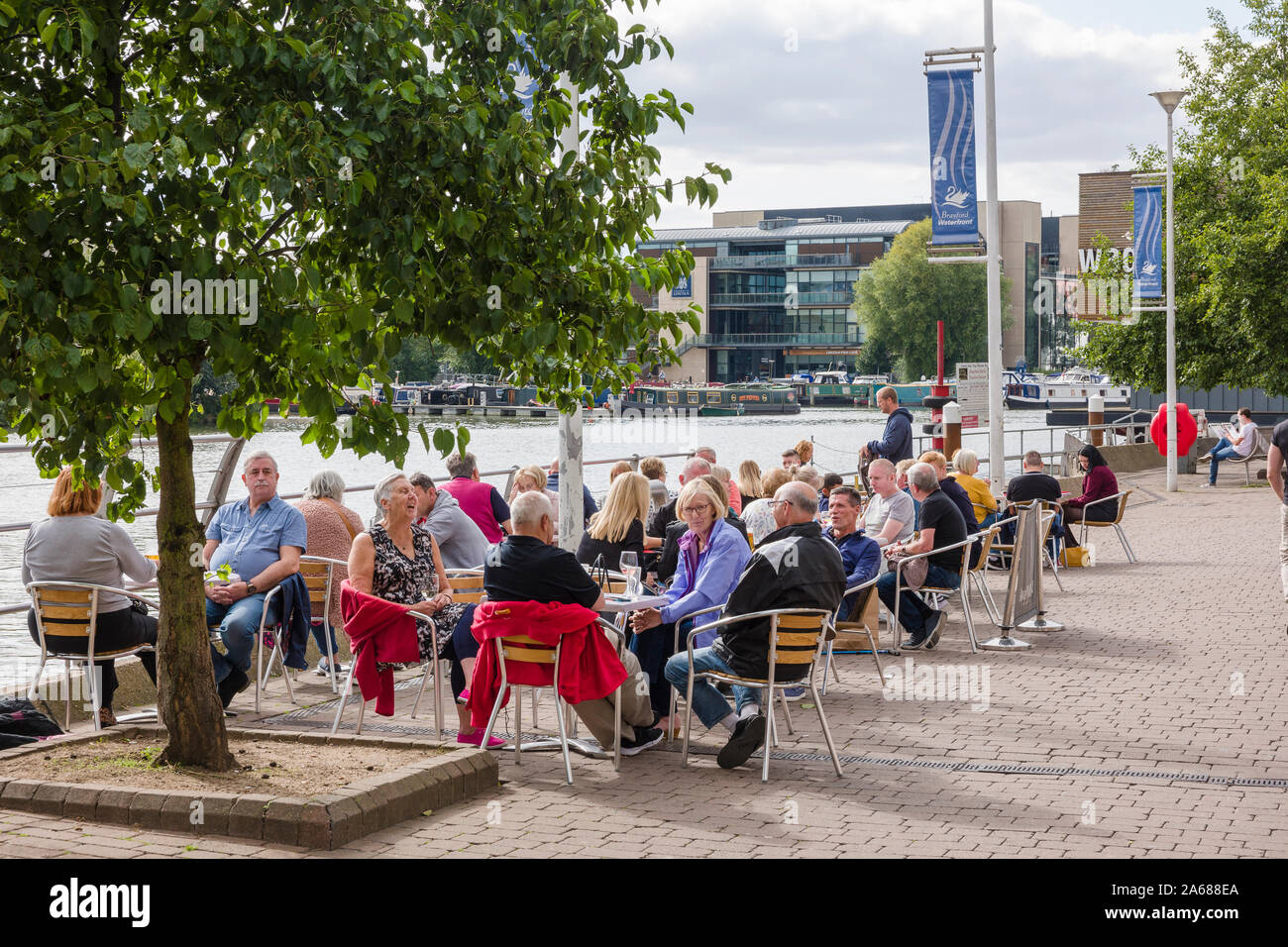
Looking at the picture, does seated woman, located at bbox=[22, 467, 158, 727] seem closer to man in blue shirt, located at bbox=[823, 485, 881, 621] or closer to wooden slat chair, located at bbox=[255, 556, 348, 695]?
wooden slat chair, located at bbox=[255, 556, 348, 695]

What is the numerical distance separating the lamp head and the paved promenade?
18.3m

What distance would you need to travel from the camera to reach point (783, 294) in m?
122

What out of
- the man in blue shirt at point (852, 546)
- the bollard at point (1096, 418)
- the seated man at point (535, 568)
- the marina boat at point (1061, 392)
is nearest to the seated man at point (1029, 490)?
the man in blue shirt at point (852, 546)

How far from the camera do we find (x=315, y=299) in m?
5.86

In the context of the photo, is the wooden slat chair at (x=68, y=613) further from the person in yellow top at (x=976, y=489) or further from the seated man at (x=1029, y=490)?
the seated man at (x=1029, y=490)

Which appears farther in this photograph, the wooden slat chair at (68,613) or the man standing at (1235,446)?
the man standing at (1235,446)

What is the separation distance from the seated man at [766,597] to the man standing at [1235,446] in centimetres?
2437

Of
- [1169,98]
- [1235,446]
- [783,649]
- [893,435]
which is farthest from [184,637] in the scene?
[1235,446]

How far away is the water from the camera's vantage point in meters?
10.9

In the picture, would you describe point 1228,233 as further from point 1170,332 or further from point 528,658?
point 528,658

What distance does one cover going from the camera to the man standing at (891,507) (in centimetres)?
1118

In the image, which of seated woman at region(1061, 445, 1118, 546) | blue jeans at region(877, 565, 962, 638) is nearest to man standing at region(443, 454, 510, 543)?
blue jeans at region(877, 565, 962, 638)

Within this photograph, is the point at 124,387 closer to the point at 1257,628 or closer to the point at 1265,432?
the point at 1257,628
